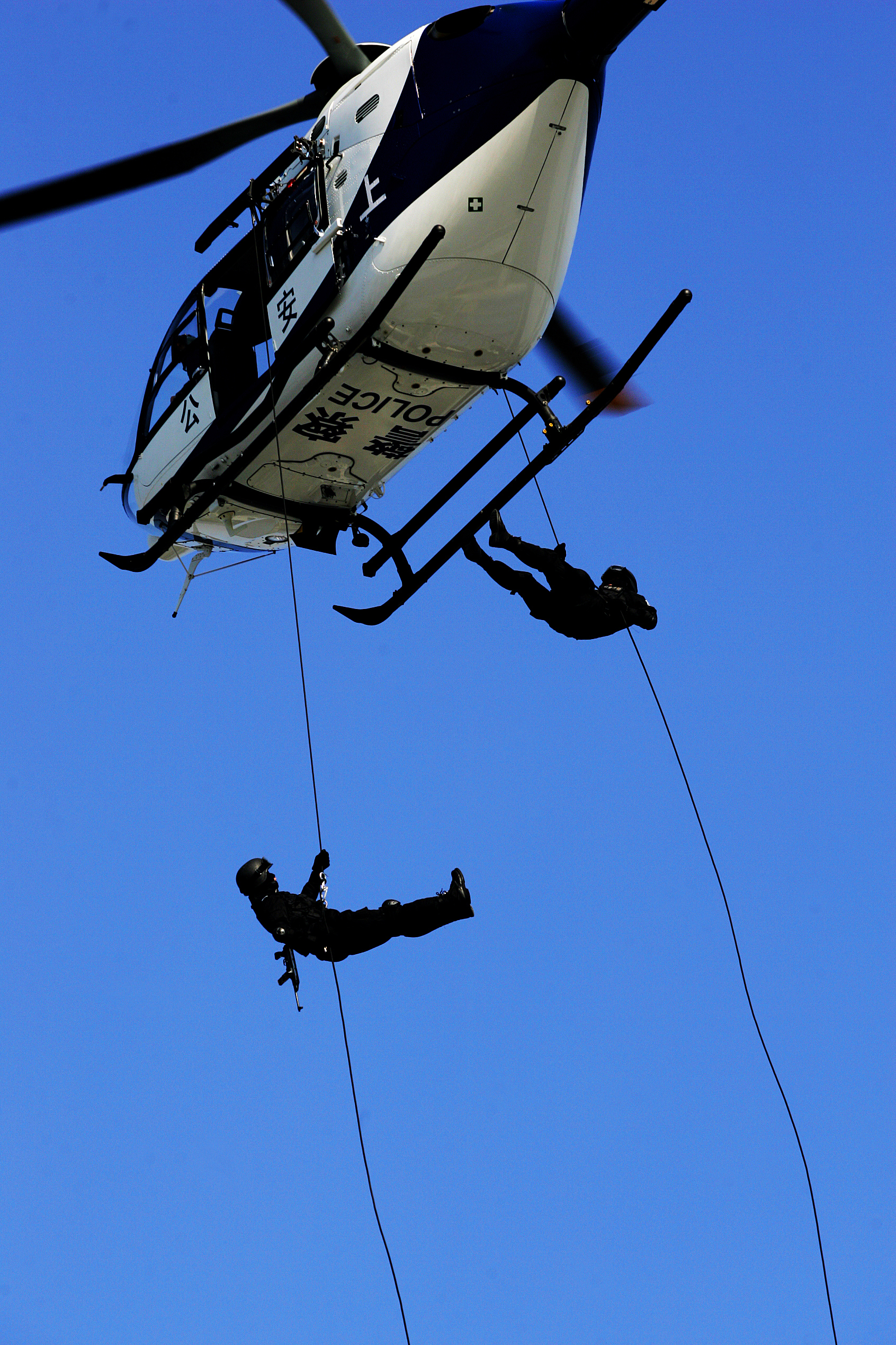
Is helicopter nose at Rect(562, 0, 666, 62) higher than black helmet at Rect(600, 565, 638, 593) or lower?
higher

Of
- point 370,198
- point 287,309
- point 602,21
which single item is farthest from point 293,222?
point 602,21

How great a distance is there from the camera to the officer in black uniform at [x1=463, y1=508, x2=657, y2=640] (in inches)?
476

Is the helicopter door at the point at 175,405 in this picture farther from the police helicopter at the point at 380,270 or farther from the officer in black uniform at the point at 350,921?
the officer in black uniform at the point at 350,921

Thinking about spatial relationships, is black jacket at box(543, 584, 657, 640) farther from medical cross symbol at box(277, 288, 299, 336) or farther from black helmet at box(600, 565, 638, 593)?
medical cross symbol at box(277, 288, 299, 336)

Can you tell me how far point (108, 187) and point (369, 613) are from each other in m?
4.18

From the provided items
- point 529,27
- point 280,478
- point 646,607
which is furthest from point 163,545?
point 529,27

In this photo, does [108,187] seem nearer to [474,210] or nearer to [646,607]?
[474,210]

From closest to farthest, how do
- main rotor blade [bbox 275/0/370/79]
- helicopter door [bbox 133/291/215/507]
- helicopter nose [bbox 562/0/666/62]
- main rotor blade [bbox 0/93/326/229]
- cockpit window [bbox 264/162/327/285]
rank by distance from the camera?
main rotor blade [bbox 0/93/326/229], helicopter nose [bbox 562/0/666/62], cockpit window [bbox 264/162/327/285], main rotor blade [bbox 275/0/370/79], helicopter door [bbox 133/291/215/507]

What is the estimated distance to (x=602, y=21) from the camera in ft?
34.7

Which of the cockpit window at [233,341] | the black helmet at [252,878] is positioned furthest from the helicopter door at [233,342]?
the black helmet at [252,878]

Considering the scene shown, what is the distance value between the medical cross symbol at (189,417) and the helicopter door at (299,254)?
1.41 meters

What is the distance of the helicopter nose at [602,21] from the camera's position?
34.4 ft

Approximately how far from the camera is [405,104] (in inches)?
446

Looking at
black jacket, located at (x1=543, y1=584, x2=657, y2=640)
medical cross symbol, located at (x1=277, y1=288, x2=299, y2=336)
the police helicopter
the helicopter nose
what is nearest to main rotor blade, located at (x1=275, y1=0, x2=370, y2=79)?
the police helicopter
